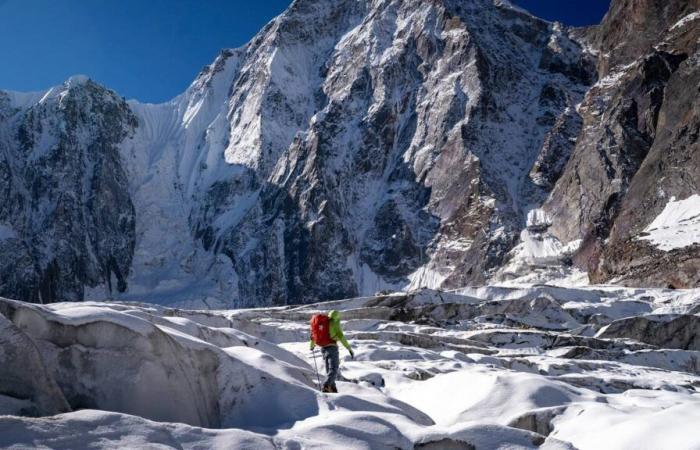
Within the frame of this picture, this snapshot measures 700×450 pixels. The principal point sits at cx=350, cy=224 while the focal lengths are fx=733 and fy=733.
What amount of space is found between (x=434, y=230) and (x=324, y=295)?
62.9 feet

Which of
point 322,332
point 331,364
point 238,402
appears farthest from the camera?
point 322,332

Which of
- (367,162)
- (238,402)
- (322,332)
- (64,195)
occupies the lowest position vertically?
(238,402)

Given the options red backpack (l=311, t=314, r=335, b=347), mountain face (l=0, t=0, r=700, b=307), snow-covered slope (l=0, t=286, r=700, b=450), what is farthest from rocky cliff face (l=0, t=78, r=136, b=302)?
snow-covered slope (l=0, t=286, r=700, b=450)

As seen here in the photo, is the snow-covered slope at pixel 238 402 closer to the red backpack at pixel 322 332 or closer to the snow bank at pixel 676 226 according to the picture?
the red backpack at pixel 322 332

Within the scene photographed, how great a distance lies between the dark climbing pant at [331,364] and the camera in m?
14.1

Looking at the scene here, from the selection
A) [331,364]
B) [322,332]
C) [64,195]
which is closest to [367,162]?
[64,195]

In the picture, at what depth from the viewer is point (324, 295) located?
110 metres

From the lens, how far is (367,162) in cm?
12544

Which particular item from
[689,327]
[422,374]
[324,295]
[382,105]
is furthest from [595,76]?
[422,374]

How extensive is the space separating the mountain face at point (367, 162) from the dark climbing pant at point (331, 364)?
5716cm

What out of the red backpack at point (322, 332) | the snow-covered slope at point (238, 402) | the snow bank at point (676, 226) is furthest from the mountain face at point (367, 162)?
the red backpack at point (322, 332)

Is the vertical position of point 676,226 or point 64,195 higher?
point 64,195

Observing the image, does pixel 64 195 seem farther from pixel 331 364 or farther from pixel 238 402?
pixel 238 402

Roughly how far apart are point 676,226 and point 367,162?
65.0 meters
